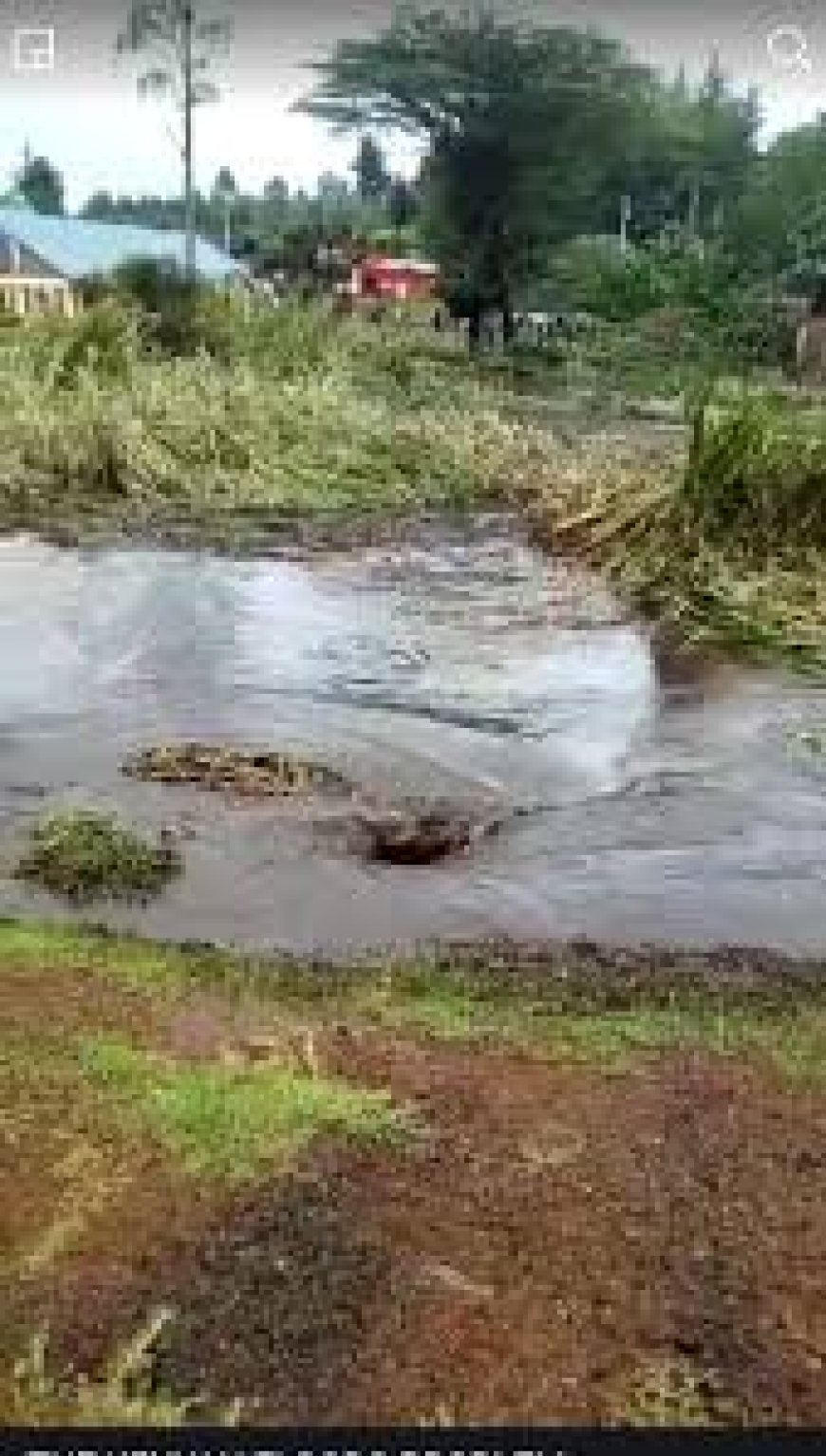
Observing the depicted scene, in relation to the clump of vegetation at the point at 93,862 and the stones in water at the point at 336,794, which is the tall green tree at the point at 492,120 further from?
the clump of vegetation at the point at 93,862

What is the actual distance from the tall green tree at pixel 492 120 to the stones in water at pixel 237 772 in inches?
1138

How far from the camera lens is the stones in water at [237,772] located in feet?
23.4

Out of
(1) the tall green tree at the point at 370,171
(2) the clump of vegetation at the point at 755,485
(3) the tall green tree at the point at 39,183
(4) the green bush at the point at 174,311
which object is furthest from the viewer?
(3) the tall green tree at the point at 39,183

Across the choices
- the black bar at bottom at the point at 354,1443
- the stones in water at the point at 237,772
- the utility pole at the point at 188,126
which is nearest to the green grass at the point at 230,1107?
the black bar at bottom at the point at 354,1443

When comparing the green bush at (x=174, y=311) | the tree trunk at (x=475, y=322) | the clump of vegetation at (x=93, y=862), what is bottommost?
the tree trunk at (x=475, y=322)

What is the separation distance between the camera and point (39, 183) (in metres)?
72.6

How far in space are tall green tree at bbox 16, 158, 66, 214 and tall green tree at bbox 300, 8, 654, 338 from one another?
1448 inches

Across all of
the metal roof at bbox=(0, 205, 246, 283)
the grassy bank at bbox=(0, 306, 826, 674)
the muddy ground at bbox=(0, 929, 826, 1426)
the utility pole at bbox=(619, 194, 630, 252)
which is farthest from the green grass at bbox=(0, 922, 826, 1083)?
the utility pole at bbox=(619, 194, 630, 252)

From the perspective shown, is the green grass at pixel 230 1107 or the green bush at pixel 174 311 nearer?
the green grass at pixel 230 1107

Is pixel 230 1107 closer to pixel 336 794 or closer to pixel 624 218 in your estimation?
pixel 336 794

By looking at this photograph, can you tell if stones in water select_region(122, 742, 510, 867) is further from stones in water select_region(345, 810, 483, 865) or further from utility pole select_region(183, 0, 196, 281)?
utility pole select_region(183, 0, 196, 281)

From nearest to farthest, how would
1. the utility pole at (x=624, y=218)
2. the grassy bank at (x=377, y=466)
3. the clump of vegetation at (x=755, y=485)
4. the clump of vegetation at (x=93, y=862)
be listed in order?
the clump of vegetation at (x=93, y=862) → the grassy bank at (x=377, y=466) → the clump of vegetation at (x=755, y=485) → the utility pole at (x=624, y=218)

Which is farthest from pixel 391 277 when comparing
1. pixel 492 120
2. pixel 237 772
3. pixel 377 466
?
Result: pixel 237 772

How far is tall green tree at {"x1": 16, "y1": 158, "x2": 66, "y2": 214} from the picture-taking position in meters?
72.1
